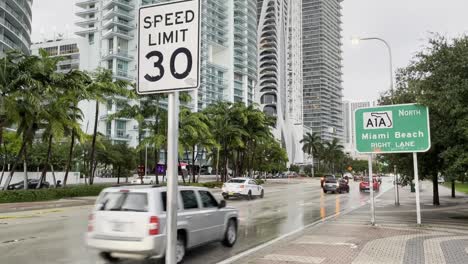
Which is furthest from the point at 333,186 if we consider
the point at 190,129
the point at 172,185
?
the point at 172,185

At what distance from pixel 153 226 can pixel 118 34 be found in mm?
102540

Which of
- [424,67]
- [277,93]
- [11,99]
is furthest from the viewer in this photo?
[277,93]

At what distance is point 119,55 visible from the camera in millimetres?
102750

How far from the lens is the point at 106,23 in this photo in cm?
10769

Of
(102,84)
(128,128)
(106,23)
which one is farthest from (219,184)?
(106,23)

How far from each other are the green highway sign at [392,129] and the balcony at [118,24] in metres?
97.8

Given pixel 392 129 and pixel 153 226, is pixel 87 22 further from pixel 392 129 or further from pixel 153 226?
pixel 153 226

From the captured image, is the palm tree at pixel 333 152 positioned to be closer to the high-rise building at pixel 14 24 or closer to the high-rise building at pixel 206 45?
the high-rise building at pixel 206 45

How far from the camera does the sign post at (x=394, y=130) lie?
48.8 feet

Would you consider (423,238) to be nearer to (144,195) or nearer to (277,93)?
(144,195)

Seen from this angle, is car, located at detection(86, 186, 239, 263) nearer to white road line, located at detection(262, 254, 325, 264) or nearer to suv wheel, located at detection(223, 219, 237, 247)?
suv wheel, located at detection(223, 219, 237, 247)

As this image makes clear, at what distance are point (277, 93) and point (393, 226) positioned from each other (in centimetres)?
16888

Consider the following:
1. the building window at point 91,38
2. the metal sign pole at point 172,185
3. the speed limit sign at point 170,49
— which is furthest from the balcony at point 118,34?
the metal sign pole at point 172,185

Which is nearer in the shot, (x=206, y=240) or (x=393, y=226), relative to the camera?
(x=206, y=240)
